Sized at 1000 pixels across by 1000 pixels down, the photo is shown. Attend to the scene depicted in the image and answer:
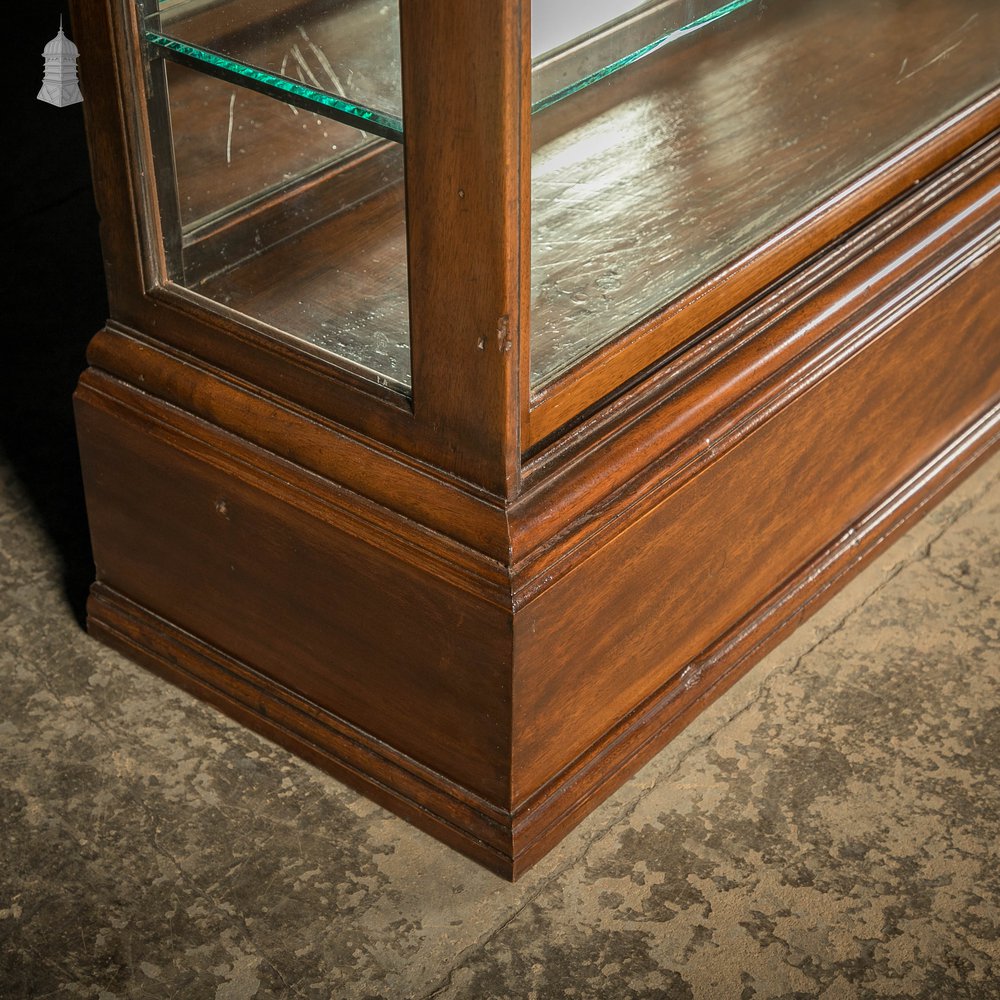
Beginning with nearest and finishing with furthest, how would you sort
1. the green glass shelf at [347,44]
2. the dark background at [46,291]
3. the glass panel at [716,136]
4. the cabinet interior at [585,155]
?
1. the green glass shelf at [347,44]
2. the cabinet interior at [585,155]
3. the glass panel at [716,136]
4. the dark background at [46,291]

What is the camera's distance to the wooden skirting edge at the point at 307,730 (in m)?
1.83

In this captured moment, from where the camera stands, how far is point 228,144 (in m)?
1.78

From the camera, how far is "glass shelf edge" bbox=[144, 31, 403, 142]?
1521mm

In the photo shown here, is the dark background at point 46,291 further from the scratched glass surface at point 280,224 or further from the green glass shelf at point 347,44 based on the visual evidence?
the green glass shelf at point 347,44

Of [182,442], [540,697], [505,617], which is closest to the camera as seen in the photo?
[505,617]

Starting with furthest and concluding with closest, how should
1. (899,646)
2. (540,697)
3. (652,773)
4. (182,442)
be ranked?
(899,646) < (652,773) < (182,442) < (540,697)

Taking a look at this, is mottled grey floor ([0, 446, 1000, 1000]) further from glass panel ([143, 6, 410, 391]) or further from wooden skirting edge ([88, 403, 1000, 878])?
glass panel ([143, 6, 410, 391])

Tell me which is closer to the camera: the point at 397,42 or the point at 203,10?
the point at 397,42

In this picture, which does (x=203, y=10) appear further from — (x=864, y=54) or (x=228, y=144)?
(x=864, y=54)

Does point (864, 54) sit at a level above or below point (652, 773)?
above

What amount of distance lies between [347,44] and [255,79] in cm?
11

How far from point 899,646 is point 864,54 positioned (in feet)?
2.88

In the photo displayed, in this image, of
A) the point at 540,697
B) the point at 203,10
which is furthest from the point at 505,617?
the point at 203,10

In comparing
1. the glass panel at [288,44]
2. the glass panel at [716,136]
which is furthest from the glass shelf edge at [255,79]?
the glass panel at [716,136]
